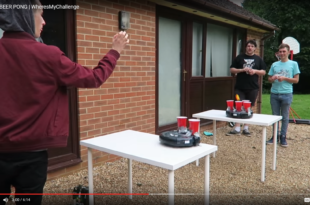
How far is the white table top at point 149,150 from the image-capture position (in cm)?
190

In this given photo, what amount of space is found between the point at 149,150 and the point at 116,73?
2183 millimetres

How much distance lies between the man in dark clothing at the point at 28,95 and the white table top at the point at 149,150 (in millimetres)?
650

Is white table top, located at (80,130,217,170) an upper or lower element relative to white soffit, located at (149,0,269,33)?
lower

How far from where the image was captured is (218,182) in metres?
3.57

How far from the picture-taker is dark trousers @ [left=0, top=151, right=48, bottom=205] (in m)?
1.45

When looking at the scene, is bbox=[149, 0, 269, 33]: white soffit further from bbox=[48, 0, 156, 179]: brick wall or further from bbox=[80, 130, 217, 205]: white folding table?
bbox=[80, 130, 217, 205]: white folding table

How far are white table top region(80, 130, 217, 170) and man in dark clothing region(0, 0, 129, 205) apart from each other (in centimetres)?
65

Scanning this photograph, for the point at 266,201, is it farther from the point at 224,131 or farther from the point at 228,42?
the point at 228,42

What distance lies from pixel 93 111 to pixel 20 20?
2.48m

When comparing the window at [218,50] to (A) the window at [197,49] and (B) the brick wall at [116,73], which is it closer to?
(A) the window at [197,49]

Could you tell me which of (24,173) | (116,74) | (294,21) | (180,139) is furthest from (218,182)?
(294,21)

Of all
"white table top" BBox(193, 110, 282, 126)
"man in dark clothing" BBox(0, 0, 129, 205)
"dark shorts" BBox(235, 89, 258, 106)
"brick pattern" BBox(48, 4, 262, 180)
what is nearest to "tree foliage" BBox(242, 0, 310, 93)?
"dark shorts" BBox(235, 89, 258, 106)

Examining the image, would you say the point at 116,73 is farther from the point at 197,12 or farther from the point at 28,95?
the point at 28,95

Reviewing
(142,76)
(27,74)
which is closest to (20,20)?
(27,74)
